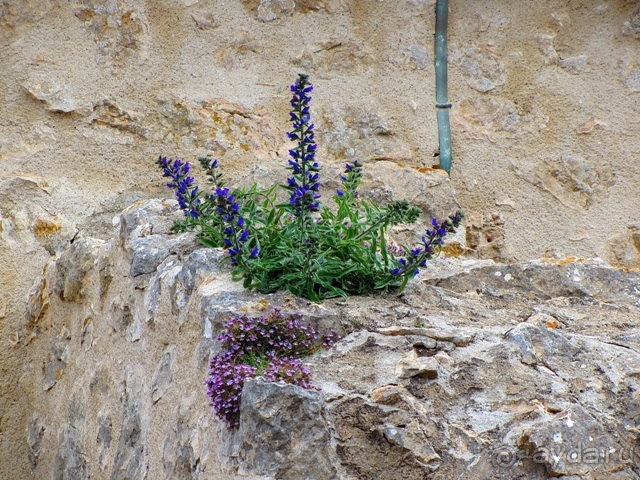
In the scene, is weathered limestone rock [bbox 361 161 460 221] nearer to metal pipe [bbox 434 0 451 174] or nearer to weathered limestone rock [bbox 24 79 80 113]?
metal pipe [bbox 434 0 451 174]

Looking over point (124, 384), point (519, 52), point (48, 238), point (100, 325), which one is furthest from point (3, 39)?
point (519, 52)

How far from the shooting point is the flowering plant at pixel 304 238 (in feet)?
8.51

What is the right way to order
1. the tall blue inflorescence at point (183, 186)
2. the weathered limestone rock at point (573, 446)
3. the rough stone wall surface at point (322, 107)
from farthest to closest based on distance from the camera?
the rough stone wall surface at point (322, 107) → the tall blue inflorescence at point (183, 186) → the weathered limestone rock at point (573, 446)

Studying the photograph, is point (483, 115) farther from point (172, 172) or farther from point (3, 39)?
point (3, 39)

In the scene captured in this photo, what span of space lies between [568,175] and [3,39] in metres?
3.00

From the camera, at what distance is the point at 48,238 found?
3.95 metres

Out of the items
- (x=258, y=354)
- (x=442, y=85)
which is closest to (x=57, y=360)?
(x=258, y=354)

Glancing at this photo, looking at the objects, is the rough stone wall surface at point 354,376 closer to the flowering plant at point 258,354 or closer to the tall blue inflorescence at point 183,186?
the flowering plant at point 258,354

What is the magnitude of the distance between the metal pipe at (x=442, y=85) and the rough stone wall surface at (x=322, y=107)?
1.9 inches

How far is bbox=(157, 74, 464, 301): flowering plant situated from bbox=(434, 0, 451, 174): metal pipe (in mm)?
1582

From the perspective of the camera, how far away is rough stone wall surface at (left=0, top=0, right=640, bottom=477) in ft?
13.2

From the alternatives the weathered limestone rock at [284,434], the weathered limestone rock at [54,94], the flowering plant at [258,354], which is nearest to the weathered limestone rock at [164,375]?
the flowering plant at [258,354]

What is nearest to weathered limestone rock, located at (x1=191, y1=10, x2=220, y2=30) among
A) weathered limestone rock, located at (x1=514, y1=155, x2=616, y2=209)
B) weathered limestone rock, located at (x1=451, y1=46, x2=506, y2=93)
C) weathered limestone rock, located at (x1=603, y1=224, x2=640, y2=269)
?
weathered limestone rock, located at (x1=451, y1=46, x2=506, y2=93)

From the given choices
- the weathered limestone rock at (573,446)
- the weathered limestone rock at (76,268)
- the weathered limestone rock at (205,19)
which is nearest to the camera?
the weathered limestone rock at (573,446)
